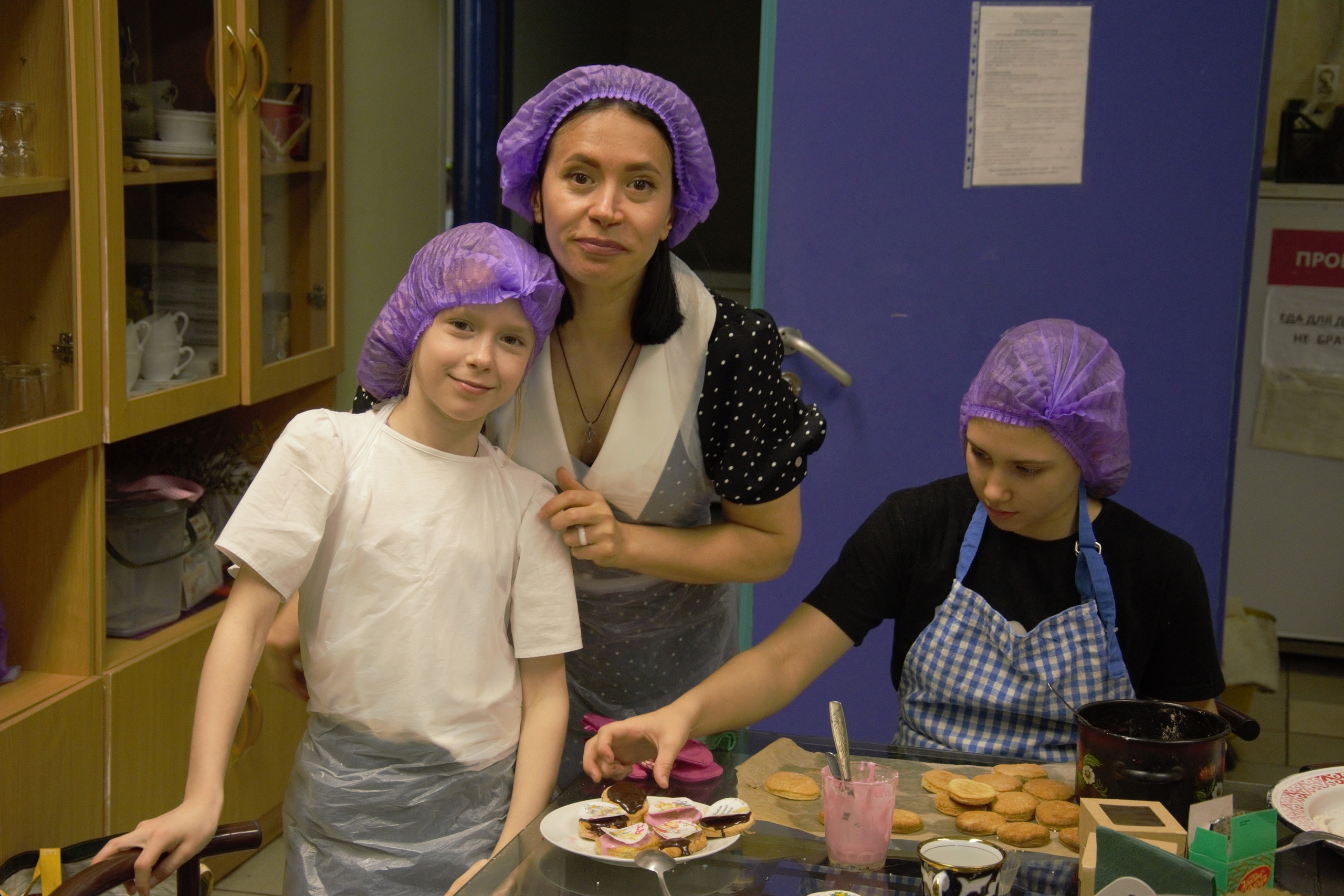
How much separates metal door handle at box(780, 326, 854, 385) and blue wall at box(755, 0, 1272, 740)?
0.08 ft

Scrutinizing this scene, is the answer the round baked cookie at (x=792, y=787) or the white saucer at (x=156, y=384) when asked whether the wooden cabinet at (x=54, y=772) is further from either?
the round baked cookie at (x=792, y=787)

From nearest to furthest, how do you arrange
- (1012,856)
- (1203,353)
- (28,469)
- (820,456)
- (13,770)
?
(1012,856) → (13,770) → (28,469) → (1203,353) → (820,456)

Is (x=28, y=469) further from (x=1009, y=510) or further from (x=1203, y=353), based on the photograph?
(x=1203, y=353)

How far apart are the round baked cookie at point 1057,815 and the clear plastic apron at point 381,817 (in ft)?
1.90

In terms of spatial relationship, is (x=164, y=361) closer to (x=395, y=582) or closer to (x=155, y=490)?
(x=155, y=490)

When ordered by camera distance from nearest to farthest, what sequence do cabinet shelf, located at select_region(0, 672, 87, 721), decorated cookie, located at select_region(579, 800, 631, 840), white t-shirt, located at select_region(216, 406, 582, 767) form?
decorated cookie, located at select_region(579, 800, 631, 840), white t-shirt, located at select_region(216, 406, 582, 767), cabinet shelf, located at select_region(0, 672, 87, 721)

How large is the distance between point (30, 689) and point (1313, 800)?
6.38 feet

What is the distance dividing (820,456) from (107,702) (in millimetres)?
1460

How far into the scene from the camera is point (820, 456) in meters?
2.71

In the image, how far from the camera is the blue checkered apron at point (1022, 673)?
1575 mm

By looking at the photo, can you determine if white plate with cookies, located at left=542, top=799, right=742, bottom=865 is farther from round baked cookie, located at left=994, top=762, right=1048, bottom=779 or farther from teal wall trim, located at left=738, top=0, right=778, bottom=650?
teal wall trim, located at left=738, top=0, right=778, bottom=650

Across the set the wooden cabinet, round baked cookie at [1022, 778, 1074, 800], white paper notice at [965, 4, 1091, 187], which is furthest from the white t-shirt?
white paper notice at [965, 4, 1091, 187]

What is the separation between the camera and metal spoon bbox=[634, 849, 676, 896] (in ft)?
3.76

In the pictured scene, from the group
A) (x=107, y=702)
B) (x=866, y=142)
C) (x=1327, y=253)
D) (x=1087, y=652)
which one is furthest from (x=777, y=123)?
(x=1327, y=253)
